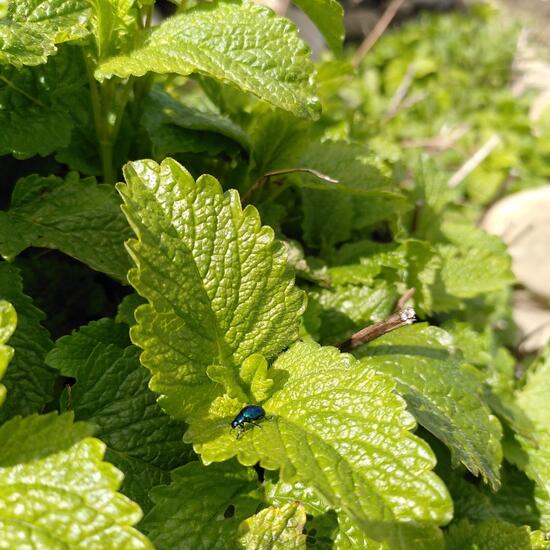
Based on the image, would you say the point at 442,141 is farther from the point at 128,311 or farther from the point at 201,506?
the point at 201,506

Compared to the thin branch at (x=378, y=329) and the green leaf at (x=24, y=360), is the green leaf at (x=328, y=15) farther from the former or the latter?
the green leaf at (x=24, y=360)

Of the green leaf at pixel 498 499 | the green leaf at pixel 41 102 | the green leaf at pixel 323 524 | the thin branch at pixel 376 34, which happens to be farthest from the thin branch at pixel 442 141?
the green leaf at pixel 323 524

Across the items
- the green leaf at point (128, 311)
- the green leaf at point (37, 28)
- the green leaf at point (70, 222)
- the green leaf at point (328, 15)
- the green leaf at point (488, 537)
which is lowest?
the green leaf at point (488, 537)

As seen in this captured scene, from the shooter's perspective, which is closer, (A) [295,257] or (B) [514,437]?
(A) [295,257]

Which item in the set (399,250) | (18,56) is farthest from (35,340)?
(399,250)

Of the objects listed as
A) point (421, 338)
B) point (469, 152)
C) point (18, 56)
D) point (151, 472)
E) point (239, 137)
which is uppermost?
point (18, 56)

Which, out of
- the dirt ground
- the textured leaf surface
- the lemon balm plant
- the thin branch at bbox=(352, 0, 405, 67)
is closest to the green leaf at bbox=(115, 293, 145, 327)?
the lemon balm plant

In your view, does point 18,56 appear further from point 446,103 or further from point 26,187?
point 446,103
